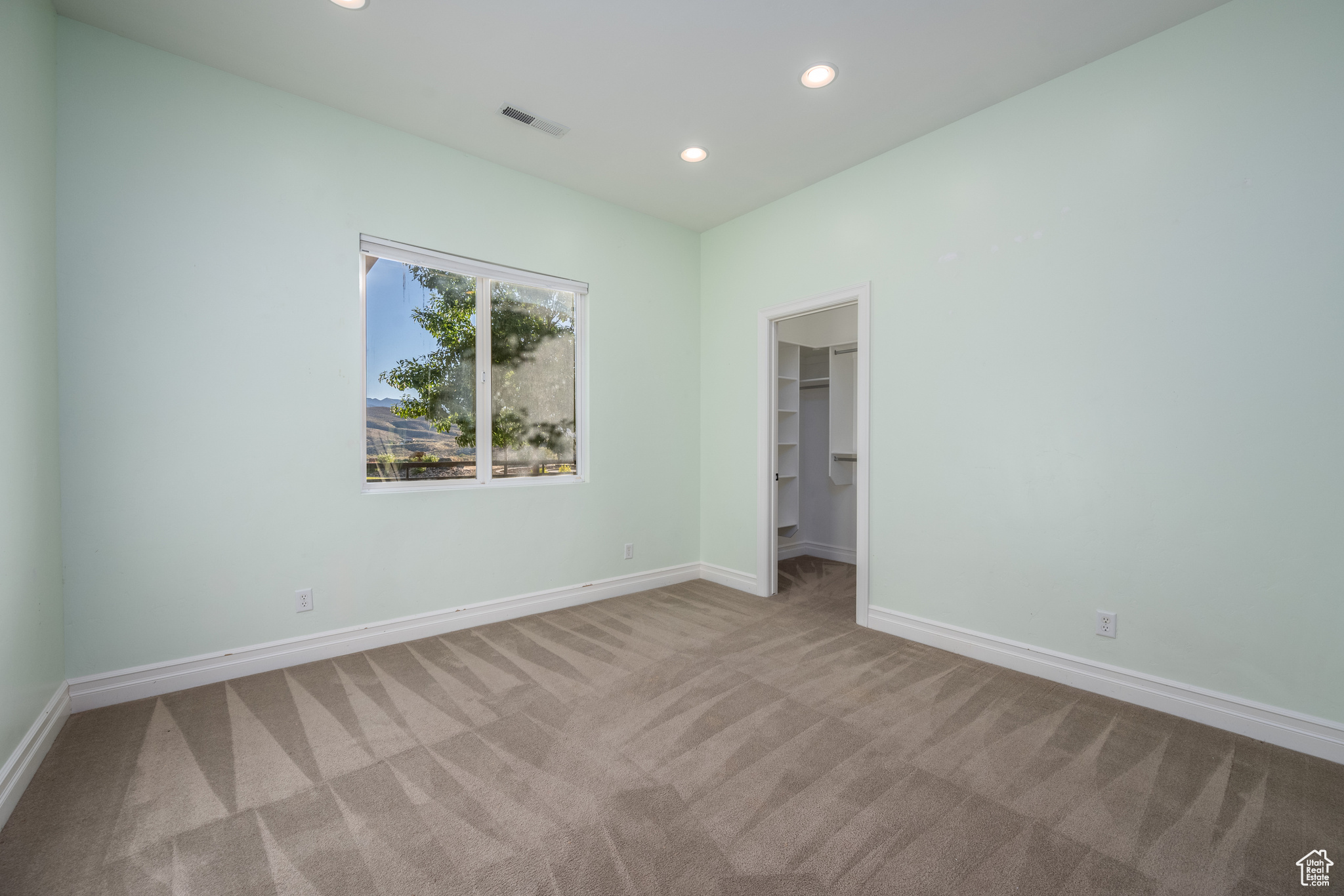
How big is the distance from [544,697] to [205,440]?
6.63 ft

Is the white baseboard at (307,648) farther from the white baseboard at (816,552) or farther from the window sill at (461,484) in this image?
the white baseboard at (816,552)

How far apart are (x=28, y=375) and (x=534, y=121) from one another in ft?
8.09

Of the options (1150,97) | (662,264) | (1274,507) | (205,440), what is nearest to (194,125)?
(205,440)

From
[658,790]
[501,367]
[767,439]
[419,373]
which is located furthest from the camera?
[767,439]

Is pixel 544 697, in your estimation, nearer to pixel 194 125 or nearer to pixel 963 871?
pixel 963 871

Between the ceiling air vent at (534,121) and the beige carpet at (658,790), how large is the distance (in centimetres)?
A: 296

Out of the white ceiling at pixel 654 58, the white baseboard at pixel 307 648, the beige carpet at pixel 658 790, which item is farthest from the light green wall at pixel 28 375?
the white ceiling at pixel 654 58

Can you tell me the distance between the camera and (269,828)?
66.6 inches

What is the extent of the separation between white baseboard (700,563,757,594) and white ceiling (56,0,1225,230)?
2.98 m

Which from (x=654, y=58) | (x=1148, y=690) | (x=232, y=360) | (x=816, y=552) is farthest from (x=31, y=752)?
(x=816, y=552)

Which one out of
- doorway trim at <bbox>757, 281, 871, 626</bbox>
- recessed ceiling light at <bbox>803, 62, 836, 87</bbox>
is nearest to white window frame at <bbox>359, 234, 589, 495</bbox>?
doorway trim at <bbox>757, 281, 871, 626</bbox>

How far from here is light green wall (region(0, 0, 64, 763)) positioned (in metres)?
1.82

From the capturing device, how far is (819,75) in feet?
8.85

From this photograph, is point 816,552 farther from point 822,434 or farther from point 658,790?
point 658,790
